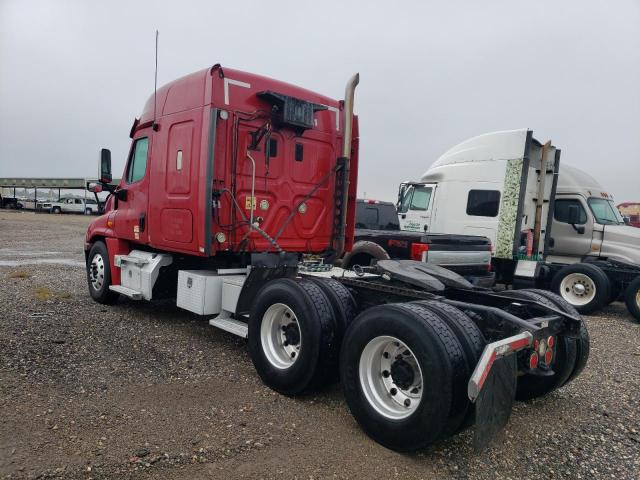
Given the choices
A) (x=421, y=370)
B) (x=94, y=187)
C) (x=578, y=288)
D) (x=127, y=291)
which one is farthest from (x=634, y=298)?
(x=94, y=187)

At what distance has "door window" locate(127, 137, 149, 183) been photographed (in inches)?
243

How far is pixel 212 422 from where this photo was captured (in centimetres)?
344

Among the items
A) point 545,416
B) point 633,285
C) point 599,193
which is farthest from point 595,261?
point 545,416

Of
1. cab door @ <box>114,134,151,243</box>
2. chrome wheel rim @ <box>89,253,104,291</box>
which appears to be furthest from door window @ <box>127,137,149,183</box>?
chrome wheel rim @ <box>89,253,104,291</box>

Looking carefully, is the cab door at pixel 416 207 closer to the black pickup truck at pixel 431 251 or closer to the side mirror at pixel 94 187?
the black pickup truck at pixel 431 251

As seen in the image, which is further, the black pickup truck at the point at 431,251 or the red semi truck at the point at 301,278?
the black pickup truck at the point at 431,251

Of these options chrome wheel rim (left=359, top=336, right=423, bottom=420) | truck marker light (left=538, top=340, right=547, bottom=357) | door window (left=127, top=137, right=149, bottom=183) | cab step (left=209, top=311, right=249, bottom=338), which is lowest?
cab step (left=209, top=311, right=249, bottom=338)

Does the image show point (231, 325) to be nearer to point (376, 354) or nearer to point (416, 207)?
point (376, 354)

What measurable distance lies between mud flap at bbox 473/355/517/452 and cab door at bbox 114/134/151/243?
4664mm

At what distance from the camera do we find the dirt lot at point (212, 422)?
9.55 feet

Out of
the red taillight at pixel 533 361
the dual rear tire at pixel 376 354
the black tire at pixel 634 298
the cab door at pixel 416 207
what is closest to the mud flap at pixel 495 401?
the dual rear tire at pixel 376 354

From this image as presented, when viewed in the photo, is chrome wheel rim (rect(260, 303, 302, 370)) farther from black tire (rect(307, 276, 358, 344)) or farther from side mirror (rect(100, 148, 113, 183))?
side mirror (rect(100, 148, 113, 183))

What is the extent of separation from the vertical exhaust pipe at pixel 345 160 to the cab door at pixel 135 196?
2.43 meters

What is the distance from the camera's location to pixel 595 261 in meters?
9.52
